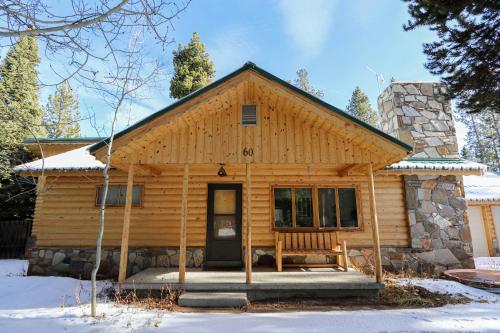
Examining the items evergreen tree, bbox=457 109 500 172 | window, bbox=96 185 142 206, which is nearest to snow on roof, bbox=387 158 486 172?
window, bbox=96 185 142 206

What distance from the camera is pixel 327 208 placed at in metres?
8.37

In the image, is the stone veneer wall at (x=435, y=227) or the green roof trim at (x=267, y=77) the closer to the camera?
the green roof trim at (x=267, y=77)

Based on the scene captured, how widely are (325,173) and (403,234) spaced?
2753 millimetres

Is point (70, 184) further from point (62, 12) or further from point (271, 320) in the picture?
point (271, 320)

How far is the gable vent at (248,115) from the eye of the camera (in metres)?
6.44

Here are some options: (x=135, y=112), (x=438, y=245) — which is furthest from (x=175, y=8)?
(x=438, y=245)

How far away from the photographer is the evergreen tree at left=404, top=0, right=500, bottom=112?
4.61 m

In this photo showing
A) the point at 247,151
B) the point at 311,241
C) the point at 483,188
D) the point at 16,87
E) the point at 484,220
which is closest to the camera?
the point at 247,151

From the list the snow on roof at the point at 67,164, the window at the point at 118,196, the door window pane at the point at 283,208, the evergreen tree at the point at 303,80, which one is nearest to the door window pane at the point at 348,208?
the door window pane at the point at 283,208

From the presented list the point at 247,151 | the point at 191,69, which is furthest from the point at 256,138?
the point at 191,69

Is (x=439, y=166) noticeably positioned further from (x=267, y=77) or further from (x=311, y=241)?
(x=267, y=77)

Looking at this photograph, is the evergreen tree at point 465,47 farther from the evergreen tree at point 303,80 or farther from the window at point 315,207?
the evergreen tree at point 303,80

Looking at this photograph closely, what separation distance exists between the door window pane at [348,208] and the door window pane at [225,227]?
3.08 metres

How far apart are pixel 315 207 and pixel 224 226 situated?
263 cm
